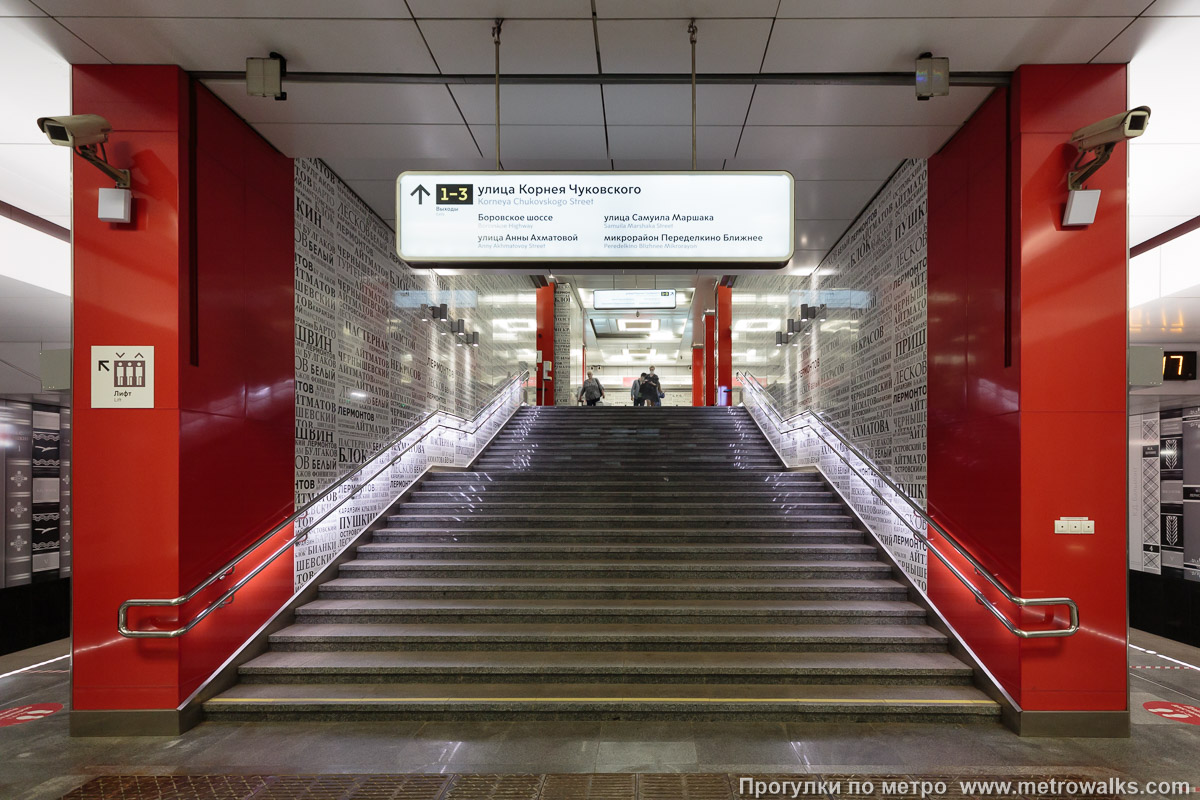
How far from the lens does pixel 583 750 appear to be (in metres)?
3.76

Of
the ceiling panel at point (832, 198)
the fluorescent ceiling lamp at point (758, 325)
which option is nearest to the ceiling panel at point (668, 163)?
the ceiling panel at point (832, 198)

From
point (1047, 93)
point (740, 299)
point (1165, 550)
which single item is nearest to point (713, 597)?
point (1047, 93)

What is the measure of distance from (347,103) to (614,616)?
3922 millimetres

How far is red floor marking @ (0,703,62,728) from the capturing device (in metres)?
4.28

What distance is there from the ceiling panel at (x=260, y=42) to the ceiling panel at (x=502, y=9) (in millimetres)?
182

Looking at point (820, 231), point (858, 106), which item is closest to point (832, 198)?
point (820, 231)

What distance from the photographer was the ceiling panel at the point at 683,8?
3.46 metres

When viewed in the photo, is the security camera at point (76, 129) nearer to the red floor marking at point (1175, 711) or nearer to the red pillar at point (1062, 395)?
the red pillar at point (1062, 395)

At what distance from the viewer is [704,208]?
3543mm

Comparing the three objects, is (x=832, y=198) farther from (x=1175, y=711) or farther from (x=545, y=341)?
(x=545, y=341)

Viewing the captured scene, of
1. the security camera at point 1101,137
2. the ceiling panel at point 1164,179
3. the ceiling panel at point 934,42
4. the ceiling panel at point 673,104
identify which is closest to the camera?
the security camera at point 1101,137

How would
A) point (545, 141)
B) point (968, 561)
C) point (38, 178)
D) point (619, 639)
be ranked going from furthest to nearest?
1. point (38, 178)
2. point (545, 141)
3. point (619, 639)
4. point (968, 561)

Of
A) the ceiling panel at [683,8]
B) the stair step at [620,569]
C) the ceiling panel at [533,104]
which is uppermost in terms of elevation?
the ceiling panel at [683,8]

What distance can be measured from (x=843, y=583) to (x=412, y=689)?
339 cm
